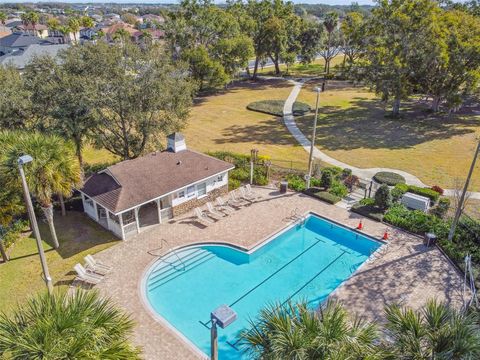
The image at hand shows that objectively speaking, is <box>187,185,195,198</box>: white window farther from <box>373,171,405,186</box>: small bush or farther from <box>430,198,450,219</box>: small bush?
<box>430,198,450,219</box>: small bush

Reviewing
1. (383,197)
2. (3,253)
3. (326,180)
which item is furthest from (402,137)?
(3,253)

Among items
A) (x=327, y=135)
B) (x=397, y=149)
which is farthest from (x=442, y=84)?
(x=327, y=135)

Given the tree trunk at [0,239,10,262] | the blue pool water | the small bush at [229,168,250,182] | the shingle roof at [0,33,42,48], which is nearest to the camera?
the blue pool water

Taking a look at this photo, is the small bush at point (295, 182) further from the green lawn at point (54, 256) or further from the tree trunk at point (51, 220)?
the tree trunk at point (51, 220)

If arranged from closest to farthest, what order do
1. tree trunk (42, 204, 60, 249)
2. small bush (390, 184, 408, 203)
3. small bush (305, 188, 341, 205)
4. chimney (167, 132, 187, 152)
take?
tree trunk (42, 204, 60, 249) → small bush (390, 184, 408, 203) → chimney (167, 132, 187, 152) → small bush (305, 188, 341, 205)

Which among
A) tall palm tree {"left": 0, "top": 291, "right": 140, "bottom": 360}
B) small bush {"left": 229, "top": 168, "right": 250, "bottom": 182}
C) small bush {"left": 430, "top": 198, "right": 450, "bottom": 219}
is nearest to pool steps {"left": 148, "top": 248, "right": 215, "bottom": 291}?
tall palm tree {"left": 0, "top": 291, "right": 140, "bottom": 360}
